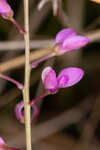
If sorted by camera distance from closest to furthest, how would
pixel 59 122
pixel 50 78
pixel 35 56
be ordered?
pixel 50 78
pixel 35 56
pixel 59 122

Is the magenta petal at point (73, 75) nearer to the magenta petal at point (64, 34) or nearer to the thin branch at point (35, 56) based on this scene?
the magenta petal at point (64, 34)

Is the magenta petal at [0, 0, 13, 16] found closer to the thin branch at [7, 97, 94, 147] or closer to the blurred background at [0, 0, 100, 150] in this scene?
the blurred background at [0, 0, 100, 150]

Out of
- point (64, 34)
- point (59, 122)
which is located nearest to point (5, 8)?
point (64, 34)

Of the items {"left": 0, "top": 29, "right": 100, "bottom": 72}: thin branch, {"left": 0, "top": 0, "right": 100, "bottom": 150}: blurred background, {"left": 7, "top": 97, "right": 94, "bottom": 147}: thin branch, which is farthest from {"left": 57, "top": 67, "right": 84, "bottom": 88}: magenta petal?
{"left": 7, "top": 97, "right": 94, "bottom": 147}: thin branch

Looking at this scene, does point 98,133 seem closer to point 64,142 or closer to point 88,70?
point 64,142

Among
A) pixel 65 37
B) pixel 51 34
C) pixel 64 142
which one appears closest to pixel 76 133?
pixel 64 142

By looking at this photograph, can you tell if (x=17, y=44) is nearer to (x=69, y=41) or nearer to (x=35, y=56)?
(x=35, y=56)
